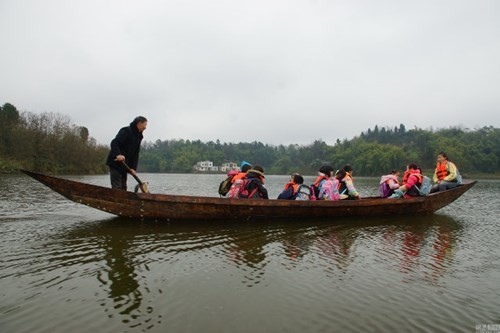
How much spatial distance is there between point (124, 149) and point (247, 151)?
146 metres

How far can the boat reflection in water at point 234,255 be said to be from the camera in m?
3.84

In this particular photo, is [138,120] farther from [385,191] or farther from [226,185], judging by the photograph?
[385,191]

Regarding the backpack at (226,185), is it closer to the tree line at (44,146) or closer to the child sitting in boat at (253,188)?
the child sitting in boat at (253,188)

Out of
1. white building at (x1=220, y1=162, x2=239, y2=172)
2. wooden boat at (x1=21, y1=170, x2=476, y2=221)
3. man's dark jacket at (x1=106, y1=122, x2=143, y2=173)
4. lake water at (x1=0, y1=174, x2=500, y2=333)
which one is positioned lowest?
lake water at (x1=0, y1=174, x2=500, y2=333)

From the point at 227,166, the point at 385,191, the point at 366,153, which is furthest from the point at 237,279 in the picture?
the point at 227,166

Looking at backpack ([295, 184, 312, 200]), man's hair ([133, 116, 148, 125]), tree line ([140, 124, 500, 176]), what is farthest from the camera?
tree line ([140, 124, 500, 176])

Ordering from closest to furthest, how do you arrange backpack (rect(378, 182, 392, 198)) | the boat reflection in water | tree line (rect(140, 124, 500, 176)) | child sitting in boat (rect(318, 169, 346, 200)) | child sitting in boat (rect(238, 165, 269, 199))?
1. the boat reflection in water
2. child sitting in boat (rect(238, 165, 269, 199))
3. child sitting in boat (rect(318, 169, 346, 200))
4. backpack (rect(378, 182, 392, 198))
5. tree line (rect(140, 124, 500, 176))

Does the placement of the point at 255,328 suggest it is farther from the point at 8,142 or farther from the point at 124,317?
the point at 8,142

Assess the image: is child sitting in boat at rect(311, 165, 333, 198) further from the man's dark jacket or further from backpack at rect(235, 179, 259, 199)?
the man's dark jacket

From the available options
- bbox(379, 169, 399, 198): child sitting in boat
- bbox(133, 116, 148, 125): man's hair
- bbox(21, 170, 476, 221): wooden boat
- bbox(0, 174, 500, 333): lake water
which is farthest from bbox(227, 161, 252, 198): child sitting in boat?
bbox(379, 169, 399, 198): child sitting in boat

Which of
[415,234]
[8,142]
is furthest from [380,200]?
[8,142]

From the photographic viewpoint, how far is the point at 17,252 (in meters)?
4.95

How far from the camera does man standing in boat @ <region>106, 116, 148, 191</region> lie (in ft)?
24.6

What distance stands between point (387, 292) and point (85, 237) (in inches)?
196
